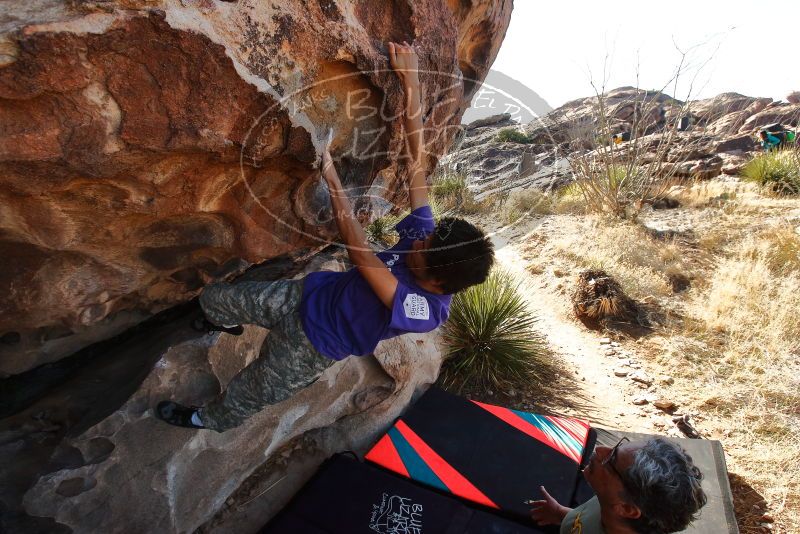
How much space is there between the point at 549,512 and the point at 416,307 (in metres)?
1.76

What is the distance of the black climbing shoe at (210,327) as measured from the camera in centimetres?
278

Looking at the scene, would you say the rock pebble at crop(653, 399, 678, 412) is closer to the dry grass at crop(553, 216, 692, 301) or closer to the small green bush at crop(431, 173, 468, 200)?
the dry grass at crop(553, 216, 692, 301)

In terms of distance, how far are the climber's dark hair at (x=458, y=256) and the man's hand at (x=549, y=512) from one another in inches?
68.3

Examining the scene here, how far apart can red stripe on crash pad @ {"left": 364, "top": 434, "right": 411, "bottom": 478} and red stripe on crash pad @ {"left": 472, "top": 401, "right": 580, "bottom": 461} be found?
2.92 feet

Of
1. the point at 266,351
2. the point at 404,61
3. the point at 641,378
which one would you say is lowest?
the point at 641,378

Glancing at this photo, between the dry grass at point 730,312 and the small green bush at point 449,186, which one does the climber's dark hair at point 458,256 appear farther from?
the small green bush at point 449,186

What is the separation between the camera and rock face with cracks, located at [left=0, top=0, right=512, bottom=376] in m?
1.60

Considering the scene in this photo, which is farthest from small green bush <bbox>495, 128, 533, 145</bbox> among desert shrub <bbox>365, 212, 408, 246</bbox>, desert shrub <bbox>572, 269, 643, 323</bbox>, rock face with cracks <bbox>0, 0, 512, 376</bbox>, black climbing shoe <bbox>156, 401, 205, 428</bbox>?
black climbing shoe <bbox>156, 401, 205, 428</bbox>

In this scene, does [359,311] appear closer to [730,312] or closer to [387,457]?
[387,457]

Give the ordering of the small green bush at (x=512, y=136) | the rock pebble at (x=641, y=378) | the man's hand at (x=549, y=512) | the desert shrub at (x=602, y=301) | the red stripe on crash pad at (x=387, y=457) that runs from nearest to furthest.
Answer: the man's hand at (x=549, y=512)
the red stripe on crash pad at (x=387, y=457)
the rock pebble at (x=641, y=378)
the desert shrub at (x=602, y=301)
the small green bush at (x=512, y=136)

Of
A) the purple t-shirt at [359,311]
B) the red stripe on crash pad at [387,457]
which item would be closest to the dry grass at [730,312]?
the red stripe on crash pad at [387,457]

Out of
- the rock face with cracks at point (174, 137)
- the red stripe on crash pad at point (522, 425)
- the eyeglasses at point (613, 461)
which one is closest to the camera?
the rock face with cracks at point (174, 137)

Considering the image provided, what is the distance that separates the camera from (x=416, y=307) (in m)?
2.08

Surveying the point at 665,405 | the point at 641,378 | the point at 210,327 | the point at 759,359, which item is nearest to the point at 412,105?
the point at 210,327
